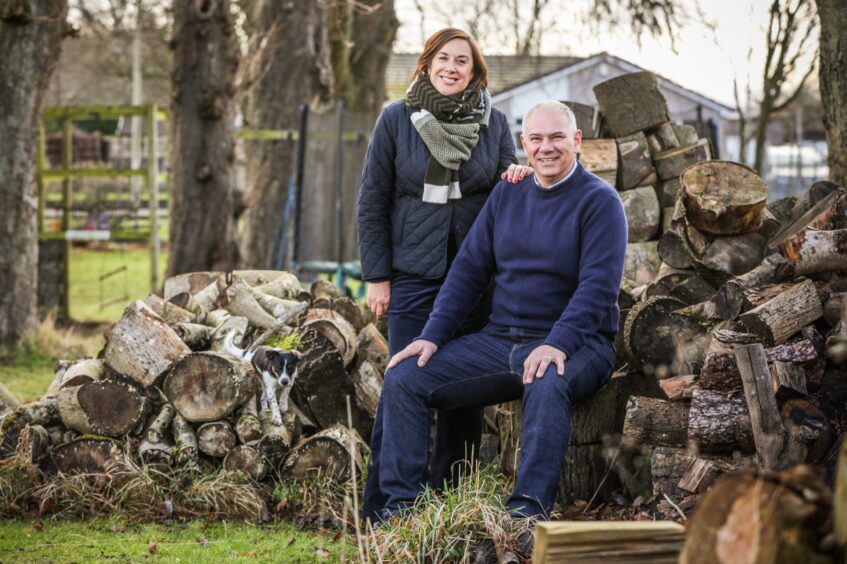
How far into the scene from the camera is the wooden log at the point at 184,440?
5.16 meters

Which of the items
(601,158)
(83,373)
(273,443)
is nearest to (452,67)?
(273,443)

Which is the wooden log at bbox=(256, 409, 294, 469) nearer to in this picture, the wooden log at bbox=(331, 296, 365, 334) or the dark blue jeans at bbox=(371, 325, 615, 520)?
the dark blue jeans at bbox=(371, 325, 615, 520)

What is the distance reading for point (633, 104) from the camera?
677 cm

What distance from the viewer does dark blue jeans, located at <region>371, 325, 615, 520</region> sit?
4.13 metres

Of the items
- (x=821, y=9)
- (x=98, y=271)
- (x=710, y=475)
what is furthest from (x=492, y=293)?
(x=98, y=271)

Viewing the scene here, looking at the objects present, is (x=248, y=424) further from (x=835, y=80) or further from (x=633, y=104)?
(x=835, y=80)

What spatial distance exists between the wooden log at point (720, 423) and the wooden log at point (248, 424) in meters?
1.99

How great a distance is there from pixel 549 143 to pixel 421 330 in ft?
3.21

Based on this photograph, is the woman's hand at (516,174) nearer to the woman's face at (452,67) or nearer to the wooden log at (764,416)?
the woman's face at (452,67)

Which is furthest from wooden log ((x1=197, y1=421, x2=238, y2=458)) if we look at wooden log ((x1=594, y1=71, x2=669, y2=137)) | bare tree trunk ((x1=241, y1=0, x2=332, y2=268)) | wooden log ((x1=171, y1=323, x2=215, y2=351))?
bare tree trunk ((x1=241, y1=0, x2=332, y2=268))

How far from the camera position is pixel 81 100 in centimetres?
3925

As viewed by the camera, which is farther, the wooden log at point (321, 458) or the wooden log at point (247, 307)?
the wooden log at point (247, 307)

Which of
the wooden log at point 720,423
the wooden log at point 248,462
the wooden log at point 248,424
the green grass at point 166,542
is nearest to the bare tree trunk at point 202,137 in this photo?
the wooden log at point 248,424

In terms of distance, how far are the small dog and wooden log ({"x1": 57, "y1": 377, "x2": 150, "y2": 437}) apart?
560 mm
